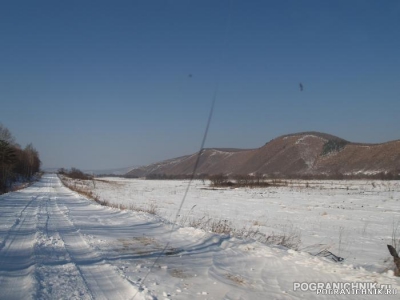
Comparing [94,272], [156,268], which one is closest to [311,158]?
[156,268]

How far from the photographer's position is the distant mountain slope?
10788cm

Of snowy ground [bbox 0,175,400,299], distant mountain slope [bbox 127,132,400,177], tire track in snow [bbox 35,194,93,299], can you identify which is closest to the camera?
tire track in snow [bbox 35,194,93,299]

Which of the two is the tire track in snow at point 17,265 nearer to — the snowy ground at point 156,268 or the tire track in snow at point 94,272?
→ the snowy ground at point 156,268

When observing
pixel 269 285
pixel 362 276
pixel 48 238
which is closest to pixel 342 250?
pixel 362 276

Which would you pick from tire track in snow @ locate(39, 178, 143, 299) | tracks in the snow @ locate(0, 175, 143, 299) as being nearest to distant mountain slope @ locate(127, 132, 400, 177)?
tracks in the snow @ locate(0, 175, 143, 299)

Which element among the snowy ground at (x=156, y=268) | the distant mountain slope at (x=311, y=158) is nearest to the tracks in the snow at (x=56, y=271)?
the snowy ground at (x=156, y=268)

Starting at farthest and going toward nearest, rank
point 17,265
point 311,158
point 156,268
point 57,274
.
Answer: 1. point 311,158
2. point 17,265
3. point 156,268
4. point 57,274

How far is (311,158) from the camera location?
139 meters

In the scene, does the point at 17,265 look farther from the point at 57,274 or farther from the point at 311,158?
the point at 311,158

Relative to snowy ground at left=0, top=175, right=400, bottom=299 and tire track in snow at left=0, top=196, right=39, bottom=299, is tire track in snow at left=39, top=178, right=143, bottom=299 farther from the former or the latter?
tire track in snow at left=0, top=196, right=39, bottom=299

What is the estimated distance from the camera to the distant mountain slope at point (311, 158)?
108 m

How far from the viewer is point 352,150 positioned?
12762cm

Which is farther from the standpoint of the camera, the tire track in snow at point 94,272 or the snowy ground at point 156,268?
the snowy ground at point 156,268

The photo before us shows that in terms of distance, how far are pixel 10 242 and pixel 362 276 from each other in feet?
28.2
